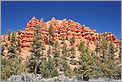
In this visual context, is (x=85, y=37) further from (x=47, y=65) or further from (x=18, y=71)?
(x=18, y=71)

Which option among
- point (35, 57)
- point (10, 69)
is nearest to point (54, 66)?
point (35, 57)

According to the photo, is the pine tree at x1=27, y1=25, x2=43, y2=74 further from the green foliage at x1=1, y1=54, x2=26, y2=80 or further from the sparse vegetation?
the green foliage at x1=1, y1=54, x2=26, y2=80

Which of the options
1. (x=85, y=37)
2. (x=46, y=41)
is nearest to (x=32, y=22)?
(x=46, y=41)

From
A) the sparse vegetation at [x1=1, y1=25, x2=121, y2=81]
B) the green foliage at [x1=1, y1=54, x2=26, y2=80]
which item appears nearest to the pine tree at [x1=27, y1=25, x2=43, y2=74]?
the sparse vegetation at [x1=1, y1=25, x2=121, y2=81]

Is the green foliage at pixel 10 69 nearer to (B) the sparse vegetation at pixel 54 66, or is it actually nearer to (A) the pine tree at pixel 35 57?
(B) the sparse vegetation at pixel 54 66

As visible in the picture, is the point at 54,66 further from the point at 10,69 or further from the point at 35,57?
the point at 10,69

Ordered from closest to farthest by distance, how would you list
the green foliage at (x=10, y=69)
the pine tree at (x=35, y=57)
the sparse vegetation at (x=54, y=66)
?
the green foliage at (x=10, y=69)
the sparse vegetation at (x=54, y=66)
the pine tree at (x=35, y=57)

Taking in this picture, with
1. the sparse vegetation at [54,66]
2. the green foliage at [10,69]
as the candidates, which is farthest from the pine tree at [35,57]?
the green foliage at [10,69]

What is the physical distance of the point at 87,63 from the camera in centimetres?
1142

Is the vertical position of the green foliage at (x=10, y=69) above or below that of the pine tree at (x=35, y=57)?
below

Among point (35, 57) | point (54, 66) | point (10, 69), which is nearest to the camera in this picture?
point (10, 69)

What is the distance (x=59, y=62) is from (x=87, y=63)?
5.34 metres

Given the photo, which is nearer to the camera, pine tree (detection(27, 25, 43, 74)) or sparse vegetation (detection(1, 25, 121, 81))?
sparse vegetation (detection(1, 25, 121, 81))

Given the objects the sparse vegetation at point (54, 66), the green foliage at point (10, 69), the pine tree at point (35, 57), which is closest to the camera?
the green foliage at point (10, 69)
